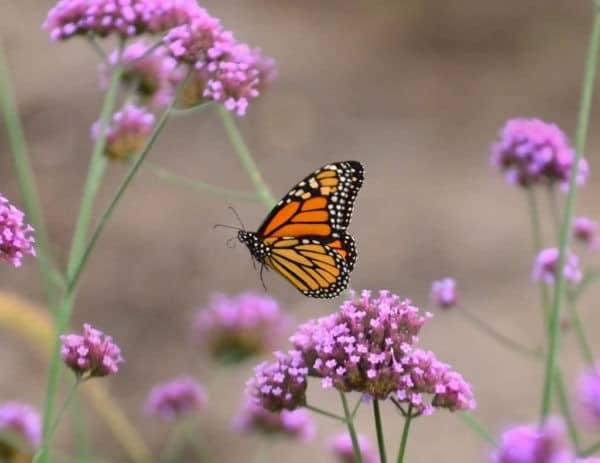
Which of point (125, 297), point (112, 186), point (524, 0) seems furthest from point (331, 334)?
point (524, 0)

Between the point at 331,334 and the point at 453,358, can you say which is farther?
the point at 453,358

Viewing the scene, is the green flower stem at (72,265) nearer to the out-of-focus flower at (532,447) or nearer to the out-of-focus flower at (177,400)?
the out-of-focus flower at (532,447)

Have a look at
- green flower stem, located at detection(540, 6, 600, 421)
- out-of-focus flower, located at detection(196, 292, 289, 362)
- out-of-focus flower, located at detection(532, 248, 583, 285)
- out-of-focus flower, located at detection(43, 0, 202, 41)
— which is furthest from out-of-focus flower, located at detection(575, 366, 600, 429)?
out-of-focus flower, located at detection(196, 292, 289, 362)

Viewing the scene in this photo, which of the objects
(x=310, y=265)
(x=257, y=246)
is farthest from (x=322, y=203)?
(x=257, y=246)

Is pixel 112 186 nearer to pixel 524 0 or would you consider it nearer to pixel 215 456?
pixel 215 456

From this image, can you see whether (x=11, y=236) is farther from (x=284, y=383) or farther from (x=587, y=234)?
(x=587, y=234)
